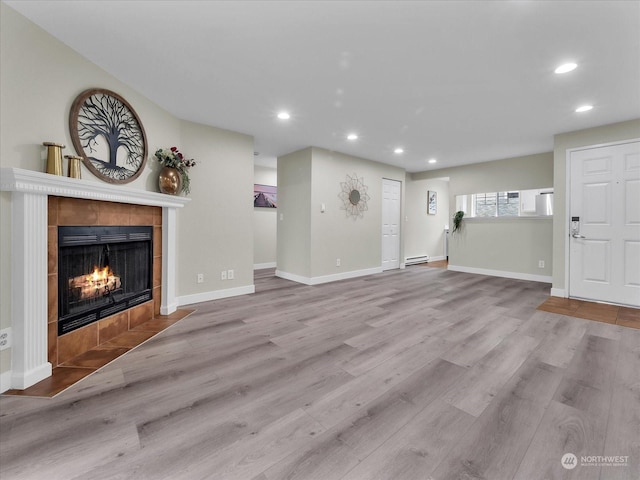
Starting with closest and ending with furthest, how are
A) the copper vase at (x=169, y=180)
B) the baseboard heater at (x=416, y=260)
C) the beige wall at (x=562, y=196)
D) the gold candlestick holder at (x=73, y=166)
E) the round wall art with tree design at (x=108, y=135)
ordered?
the gold candlestick holder at (x=73, y=166) → the round wall art with tree design at (x=108, y=135) → the copper vase at (x=169, y=180) → the beige wall at (x=562, y=196) → the baseboard heater at (x=416, y=260)

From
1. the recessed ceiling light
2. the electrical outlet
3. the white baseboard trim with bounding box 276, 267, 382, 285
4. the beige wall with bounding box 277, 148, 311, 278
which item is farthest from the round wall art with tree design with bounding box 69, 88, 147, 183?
the recessed ceiling light

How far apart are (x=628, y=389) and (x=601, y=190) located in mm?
3086

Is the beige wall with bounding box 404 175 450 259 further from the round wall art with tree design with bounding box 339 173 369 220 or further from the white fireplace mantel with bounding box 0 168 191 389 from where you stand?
the white fireplace mantel with bounding box 0 168 191 389

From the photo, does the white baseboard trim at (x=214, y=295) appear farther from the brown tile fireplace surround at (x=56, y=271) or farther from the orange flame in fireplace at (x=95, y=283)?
the orange flame in fireplace at (x=95, y=283)

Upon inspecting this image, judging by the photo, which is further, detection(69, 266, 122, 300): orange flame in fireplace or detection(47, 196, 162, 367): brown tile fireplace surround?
detection(69, 266, 122, 300): orange flame in fireplace

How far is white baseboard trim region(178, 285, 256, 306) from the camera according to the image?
3557 mm

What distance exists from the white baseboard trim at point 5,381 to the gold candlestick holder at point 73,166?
1376 mm

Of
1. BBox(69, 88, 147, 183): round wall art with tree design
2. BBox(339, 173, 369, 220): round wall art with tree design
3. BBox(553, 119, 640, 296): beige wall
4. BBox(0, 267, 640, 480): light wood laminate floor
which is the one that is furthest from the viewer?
BBox(339, 173, 369, 220): round wall art with tree design

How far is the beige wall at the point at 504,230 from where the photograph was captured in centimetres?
506

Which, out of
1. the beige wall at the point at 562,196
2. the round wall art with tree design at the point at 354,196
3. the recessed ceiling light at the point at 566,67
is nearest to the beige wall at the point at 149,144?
the round wall art with tree design at the point at 354,196

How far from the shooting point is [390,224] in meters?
6.25

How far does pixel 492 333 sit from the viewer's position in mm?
2660

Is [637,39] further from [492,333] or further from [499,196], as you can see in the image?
[499,196]

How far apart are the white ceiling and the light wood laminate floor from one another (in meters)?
2.40
